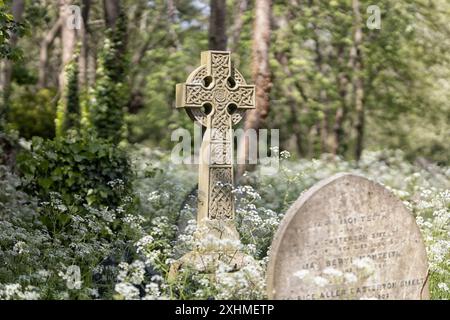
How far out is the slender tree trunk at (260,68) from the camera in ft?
45.3

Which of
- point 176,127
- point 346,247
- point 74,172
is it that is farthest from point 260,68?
point 346,247

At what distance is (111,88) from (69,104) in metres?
4.05

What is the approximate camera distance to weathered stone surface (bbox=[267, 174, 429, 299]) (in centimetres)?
652

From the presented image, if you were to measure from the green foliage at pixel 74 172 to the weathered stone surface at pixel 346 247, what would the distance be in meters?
Result: 4.62

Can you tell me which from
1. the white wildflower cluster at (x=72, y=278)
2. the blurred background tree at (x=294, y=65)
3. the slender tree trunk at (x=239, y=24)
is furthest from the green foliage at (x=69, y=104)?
the white wildflower cluster at (x=72, y=278)

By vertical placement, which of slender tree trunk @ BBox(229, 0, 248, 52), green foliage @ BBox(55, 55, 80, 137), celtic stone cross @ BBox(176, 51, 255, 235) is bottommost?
celtic stone cross @ BBox(176, 51, 255, 235)

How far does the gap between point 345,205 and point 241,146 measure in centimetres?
760

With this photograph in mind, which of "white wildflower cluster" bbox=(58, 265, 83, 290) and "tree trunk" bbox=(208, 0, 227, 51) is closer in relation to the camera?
"white wildflower cluster" bbox=(58, 265, 83, 290)

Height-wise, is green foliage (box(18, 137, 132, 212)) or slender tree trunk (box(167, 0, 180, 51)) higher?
slender tree trunk (box(167, 0, 180, 51))

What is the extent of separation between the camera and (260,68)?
13.8 m

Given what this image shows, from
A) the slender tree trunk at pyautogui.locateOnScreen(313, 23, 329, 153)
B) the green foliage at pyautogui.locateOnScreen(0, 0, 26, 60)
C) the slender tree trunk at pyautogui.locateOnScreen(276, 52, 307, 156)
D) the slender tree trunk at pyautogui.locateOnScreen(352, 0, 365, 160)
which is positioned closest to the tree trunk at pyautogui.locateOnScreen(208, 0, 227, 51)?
the green foliage at pyautogui.locateOnScreen(0, 0, 26, 60)

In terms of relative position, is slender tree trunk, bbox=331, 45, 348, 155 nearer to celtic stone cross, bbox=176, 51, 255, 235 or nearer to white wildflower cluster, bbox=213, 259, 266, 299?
celtic stone cross, bbox=176, 51, 255, 235

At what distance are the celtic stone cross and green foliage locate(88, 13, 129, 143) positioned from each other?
7096mm
